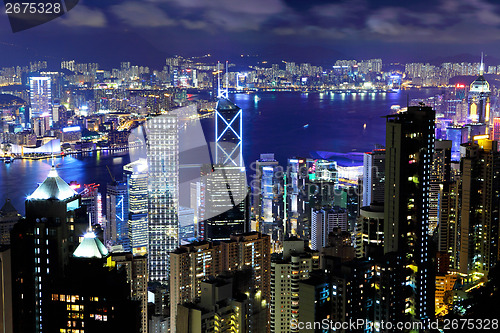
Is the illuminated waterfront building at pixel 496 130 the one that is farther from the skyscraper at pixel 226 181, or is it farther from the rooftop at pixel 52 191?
the rooftop at pixel 52 191

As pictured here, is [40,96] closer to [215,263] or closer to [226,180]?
[226,180]

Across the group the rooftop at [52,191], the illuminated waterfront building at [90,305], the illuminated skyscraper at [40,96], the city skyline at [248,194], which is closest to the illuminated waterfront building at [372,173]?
the city skyline at [248,194]

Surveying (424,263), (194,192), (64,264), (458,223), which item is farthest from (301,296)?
(194,192)

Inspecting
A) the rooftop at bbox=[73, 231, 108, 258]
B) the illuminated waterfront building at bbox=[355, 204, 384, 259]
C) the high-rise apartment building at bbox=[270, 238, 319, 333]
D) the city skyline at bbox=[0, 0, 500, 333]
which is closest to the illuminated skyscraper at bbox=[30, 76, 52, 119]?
the city skyline at bbox=[0, 0, 500, 333]

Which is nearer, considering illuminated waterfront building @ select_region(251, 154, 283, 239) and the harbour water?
illuminated waterfront building @ select_region(251, 154, 283, 239)

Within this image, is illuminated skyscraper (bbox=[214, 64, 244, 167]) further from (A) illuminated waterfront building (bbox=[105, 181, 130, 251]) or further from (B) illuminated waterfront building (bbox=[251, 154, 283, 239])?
(A) illuminated waterfront building (bbox=[105, 181, 130, 251])
